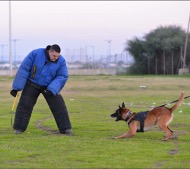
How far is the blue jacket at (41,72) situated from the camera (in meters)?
14.1

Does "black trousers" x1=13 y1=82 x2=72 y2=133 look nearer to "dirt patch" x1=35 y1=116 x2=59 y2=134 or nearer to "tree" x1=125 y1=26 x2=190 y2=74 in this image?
"dirt patch" x1=35 y1=116 x2=59 y2=134

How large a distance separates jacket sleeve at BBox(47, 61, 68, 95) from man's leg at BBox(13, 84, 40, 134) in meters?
0.63

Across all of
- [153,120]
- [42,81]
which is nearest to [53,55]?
[42,81]

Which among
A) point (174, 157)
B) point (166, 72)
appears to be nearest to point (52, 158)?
point (174, 157)

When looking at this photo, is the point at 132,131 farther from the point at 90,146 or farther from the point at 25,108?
the point at 25,108

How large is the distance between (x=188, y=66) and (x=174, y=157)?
59.5 metres

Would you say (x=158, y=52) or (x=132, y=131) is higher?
(x=158, y=52)

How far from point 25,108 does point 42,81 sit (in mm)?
821

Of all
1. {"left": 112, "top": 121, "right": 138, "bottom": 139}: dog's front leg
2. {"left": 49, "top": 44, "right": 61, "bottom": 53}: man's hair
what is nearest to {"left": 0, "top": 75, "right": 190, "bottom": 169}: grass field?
{"left": 112, "top": 121, "right": 138, "bottom": 139}: dog's front leg

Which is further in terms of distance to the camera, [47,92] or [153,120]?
[47,92]

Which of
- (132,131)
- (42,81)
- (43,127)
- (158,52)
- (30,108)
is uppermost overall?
(158,52)

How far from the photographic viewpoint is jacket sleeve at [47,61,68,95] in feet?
45.8

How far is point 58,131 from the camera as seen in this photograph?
1490 cm

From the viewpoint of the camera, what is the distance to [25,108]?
47.4ft
